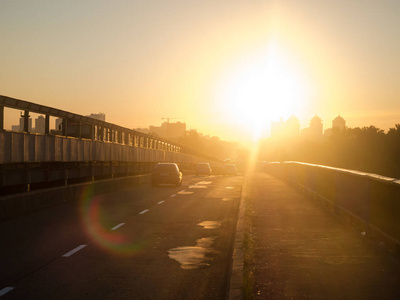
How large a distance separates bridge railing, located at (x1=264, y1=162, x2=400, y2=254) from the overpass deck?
0.28 metres

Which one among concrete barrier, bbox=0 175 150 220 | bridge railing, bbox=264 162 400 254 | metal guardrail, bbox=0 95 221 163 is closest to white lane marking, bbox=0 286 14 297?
bridge railing, bbox=264 162 400 254

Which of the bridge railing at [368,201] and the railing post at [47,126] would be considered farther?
the railing post at [47,126]

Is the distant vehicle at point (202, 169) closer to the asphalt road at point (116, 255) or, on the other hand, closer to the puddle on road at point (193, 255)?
the asphalt road at point (116, 255)

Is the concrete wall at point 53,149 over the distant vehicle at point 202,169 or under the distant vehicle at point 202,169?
over

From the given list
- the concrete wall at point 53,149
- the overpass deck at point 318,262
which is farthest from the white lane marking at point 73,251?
the concrete wall at point 53,149

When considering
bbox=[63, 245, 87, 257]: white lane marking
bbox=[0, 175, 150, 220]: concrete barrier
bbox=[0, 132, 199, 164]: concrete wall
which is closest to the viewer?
bbox=[63, 245, 87, 257]: white lane marking

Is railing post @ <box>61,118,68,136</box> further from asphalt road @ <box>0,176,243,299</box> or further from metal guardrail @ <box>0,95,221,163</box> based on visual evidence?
asphalt road @ <box>0,176,243,299</box>

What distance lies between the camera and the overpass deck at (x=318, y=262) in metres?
7.04

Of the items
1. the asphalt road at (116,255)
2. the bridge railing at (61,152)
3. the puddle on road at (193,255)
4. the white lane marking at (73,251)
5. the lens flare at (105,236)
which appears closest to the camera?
the asphalt road at (116,255)

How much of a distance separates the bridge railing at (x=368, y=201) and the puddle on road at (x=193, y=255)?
3522mm

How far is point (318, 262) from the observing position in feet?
29.7

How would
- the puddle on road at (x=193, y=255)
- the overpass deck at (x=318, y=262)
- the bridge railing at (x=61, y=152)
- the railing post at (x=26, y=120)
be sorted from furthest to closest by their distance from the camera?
the railing post at (x=26, y=120)
the bridge railing at (x=61, y=152)
the puddle on road at (x=193, y=255)
the overpass deck at (x=318, y=262)

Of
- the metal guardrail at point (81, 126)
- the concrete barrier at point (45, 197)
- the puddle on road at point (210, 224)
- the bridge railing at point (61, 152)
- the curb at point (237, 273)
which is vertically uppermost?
the metal guardrail at point (81, 126)

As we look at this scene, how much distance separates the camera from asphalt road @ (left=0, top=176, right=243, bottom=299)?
24.4 feet
